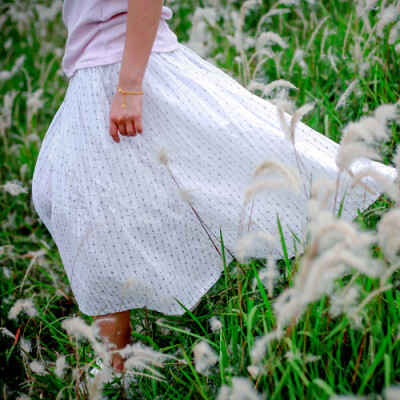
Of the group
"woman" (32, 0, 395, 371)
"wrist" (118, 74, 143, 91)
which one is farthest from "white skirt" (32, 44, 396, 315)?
"wrist" (118, 74, 143, 91)

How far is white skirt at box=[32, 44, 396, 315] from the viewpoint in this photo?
1.25 m

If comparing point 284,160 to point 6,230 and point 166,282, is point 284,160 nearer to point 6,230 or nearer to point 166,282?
point 166,282

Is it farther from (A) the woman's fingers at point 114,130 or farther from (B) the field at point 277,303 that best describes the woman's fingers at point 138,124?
(B) the field at point 277,303

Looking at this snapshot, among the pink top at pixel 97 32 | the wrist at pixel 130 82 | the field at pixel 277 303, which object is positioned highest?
the pink top at pixel 97 32

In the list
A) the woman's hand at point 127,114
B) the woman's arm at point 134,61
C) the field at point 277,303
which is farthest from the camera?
the woman's hand at point 127,114

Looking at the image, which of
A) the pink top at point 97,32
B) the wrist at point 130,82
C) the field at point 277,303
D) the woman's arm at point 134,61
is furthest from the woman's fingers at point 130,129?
the field at point 277,303

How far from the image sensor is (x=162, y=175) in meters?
1.28

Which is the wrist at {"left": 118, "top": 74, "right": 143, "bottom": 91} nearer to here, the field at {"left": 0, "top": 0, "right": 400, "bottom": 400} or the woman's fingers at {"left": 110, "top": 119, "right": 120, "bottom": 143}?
the woman's fingers at {"left": 110, "top": 119, "right": 120, "bottom": 143}

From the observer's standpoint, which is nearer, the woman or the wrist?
the wrist

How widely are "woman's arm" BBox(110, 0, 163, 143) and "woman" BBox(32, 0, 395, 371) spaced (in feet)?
0.04

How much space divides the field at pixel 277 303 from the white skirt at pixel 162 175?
124mm

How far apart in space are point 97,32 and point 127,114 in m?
0.29

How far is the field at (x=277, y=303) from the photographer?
2.67 ft

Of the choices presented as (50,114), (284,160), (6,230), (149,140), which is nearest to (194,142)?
(149,140)
